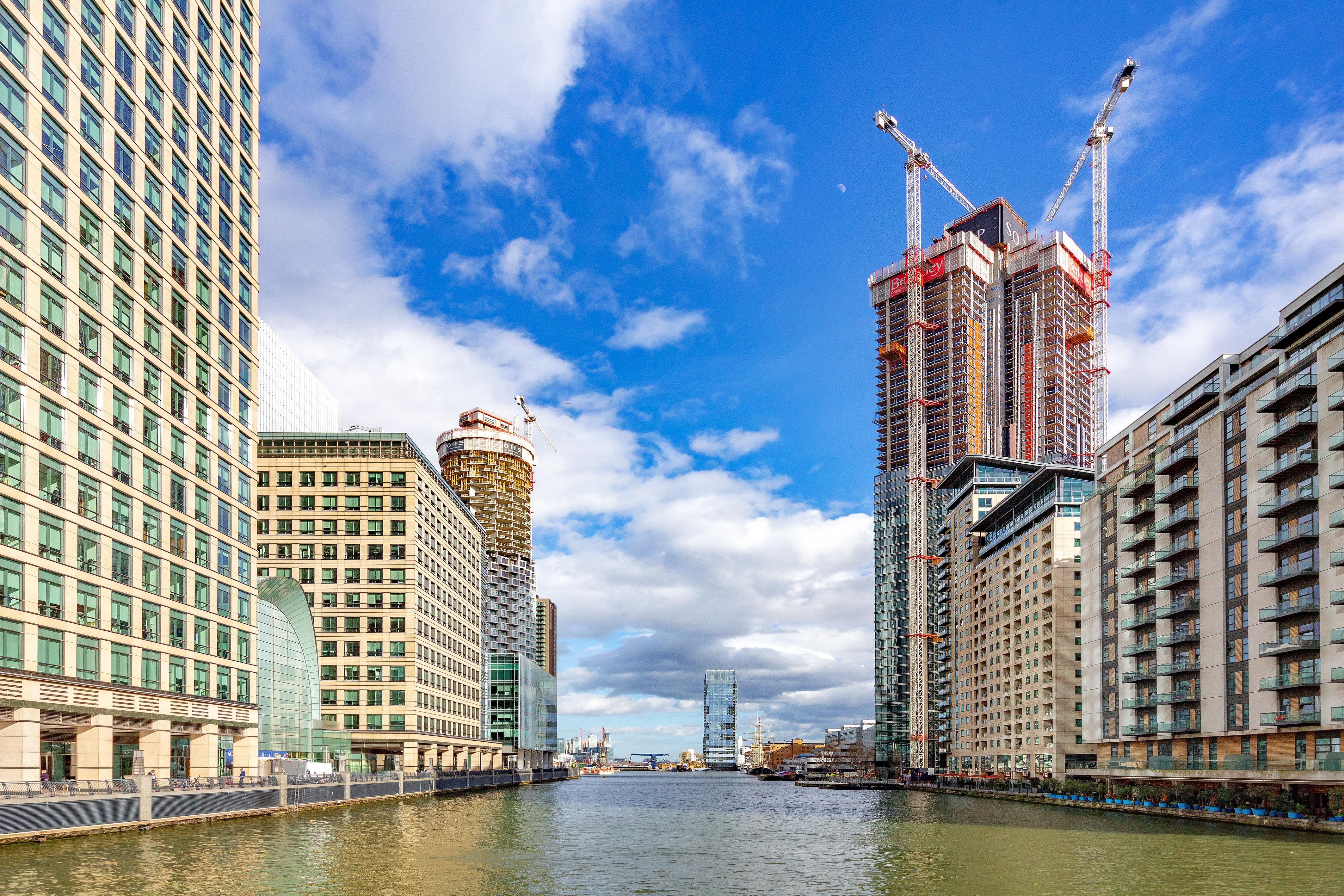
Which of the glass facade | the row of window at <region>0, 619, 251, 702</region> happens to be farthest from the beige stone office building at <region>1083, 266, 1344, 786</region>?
the row of window at <region>0, 619, 251, 702</region>

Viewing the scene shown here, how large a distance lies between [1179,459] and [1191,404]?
21.2 feet

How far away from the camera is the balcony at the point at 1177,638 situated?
358ft

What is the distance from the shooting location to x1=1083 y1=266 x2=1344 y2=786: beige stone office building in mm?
88500

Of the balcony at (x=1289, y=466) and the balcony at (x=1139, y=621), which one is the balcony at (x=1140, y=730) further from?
the balcony at (x=1289, y=466)

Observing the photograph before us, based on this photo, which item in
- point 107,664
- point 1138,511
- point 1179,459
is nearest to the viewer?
point 107,664

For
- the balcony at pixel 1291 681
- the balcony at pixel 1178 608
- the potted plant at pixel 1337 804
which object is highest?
the balcony at pixel 1178 608

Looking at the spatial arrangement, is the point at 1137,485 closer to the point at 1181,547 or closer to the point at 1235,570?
the point at 1181,547

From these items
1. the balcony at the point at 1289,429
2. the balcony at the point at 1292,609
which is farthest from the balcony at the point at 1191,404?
the balcony at the point at 1292,609

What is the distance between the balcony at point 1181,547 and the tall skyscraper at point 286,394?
10809 cm

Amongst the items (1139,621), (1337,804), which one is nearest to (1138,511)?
(1139,621)

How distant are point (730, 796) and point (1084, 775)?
66.6m

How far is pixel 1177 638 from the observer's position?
4368 inches

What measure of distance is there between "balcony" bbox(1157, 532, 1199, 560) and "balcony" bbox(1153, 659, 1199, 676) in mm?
10668

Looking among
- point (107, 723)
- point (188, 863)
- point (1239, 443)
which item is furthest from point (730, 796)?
point (188, 863)
